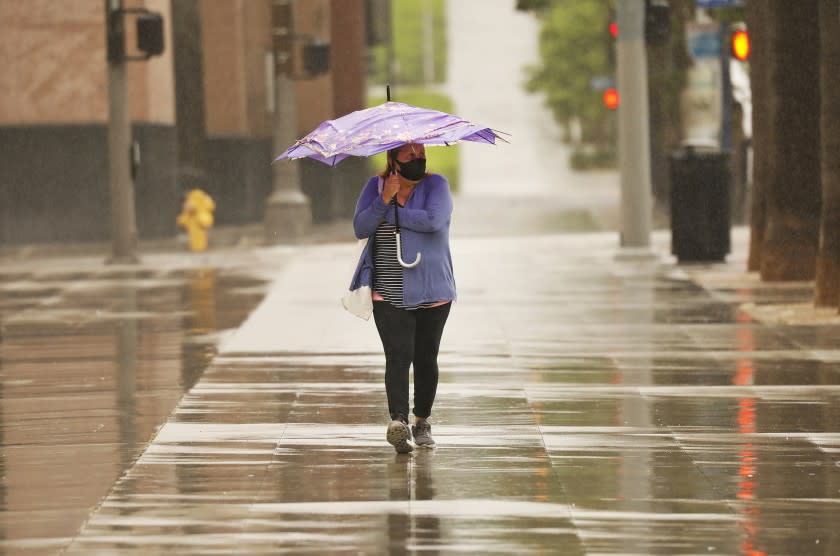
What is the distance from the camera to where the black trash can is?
890 inches

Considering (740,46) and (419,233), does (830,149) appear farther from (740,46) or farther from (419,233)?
(740,46)

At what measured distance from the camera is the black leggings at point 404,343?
1019cm

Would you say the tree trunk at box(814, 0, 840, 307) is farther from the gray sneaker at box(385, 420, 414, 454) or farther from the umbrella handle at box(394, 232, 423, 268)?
the gray sneaker at box(385, 420, 414, 454)

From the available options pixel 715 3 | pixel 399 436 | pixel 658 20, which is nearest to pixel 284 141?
pixel 658 20

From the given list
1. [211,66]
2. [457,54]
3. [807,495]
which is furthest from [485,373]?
[457,54]

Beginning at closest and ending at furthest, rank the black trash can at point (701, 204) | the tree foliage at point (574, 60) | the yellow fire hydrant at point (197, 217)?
the black trash can at point (701, 204) → the yellow fire hydrant at point (197, 217) → the tree foliage at point (574, 60)

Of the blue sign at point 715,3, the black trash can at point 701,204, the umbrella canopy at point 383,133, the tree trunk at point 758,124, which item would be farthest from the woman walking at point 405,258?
the blue sign at point 715,3

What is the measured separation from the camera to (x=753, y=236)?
68.5 feet

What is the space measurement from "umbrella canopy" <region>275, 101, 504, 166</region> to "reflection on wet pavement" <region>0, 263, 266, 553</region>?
1922 mm

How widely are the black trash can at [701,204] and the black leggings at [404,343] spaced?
12.6 m

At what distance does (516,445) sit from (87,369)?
490 cm

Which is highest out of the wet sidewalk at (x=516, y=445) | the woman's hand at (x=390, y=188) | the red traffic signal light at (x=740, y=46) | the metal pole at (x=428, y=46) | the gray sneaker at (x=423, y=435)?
the metal pole at (x=428, y=46)

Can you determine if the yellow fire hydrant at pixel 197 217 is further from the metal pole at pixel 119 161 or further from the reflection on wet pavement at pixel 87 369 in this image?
the reflection on wet pavement at pixel 87 369

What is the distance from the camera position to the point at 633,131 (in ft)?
78.0
